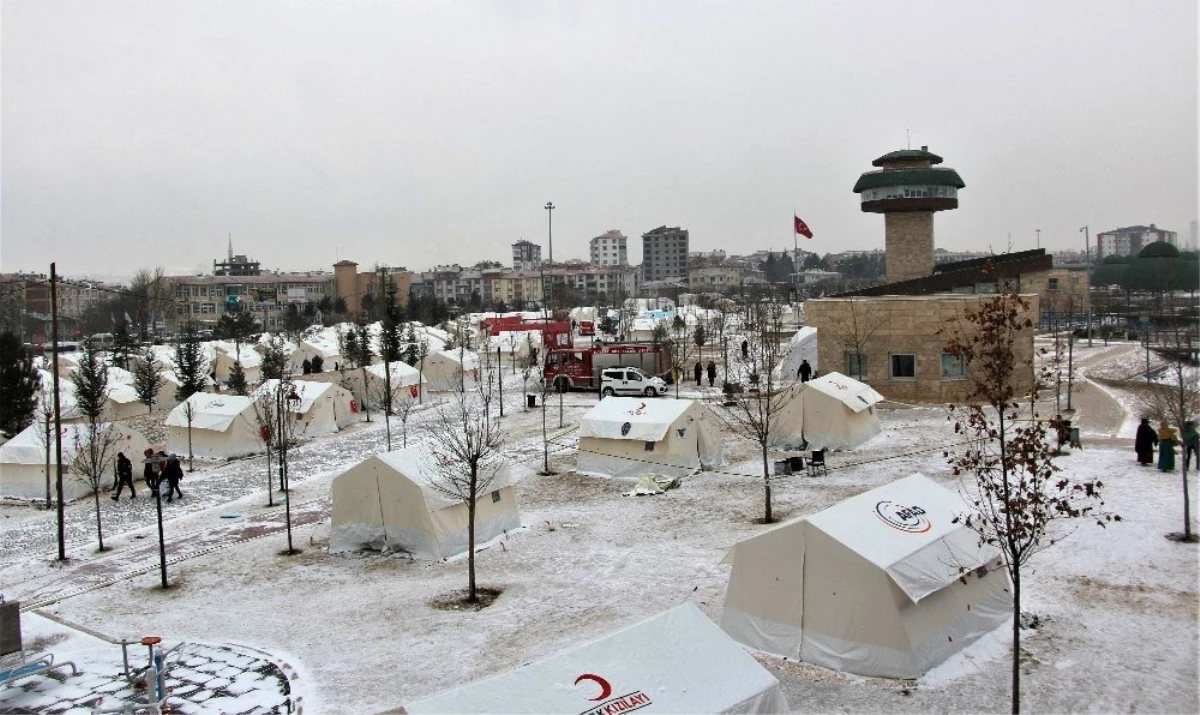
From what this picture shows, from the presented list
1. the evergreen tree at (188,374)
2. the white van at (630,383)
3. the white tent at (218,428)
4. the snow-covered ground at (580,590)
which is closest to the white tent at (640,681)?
the snow-covered ground at (580,590)

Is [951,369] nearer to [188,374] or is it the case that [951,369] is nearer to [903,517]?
[903,517]

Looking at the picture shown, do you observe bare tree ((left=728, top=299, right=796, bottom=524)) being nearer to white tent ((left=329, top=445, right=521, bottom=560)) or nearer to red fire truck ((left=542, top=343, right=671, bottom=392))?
red fire truck ((left=542, top=343, right=671, bottom=392))

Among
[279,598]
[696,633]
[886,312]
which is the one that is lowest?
[279,598]

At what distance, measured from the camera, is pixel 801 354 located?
127 ft

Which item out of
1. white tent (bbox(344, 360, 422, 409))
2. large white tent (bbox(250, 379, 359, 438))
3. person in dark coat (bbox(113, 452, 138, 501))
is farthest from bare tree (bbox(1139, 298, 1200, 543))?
white tent (bbox(344, 360, 422, 409))

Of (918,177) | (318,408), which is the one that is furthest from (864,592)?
(918,177)

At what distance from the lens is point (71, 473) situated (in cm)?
2373

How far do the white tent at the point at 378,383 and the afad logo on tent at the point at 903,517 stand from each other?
89.8 ft

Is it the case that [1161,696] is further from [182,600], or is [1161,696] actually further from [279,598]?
[182,600]

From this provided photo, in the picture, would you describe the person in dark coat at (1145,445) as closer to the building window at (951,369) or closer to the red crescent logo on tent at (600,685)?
the building window at (951,369)

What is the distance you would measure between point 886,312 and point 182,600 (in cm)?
2637

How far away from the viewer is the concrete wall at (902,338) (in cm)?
3269

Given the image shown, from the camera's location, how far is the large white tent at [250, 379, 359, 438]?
103 ft

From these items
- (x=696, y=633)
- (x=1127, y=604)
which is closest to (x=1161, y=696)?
(x=1127, y=604)
